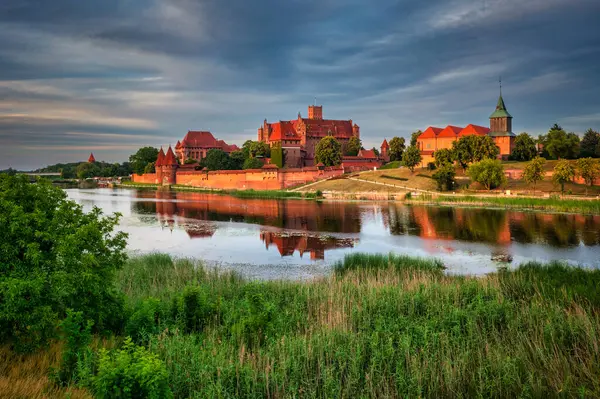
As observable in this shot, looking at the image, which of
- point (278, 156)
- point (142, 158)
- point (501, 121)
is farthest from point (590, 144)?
point (142, 158)

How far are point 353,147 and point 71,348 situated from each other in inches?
3140

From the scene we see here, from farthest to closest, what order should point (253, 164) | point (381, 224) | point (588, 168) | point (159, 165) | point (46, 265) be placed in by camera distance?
point (159, 165), point (253, 164), point (588, 168), point (381, 224), point (46, 265)

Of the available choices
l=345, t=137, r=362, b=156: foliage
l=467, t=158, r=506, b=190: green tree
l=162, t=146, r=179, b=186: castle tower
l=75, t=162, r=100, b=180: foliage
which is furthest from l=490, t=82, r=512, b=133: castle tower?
l=75, t=162, r=100, b=180: foliage

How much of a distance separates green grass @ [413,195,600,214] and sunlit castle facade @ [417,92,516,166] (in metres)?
30.3

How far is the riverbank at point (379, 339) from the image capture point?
527cm

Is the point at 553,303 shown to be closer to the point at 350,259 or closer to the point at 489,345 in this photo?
the point at 489,345

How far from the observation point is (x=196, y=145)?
313 feet

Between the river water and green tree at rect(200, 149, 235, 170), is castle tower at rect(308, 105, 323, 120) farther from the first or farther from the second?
the river water

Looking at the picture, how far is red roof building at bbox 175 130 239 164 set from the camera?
95062 mm

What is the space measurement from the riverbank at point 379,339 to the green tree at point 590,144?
185ft

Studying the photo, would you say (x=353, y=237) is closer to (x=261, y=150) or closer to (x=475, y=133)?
(x=475, y=133)

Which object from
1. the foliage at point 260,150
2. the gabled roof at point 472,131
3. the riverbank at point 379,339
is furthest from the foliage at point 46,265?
A: the foliage at point 260,150

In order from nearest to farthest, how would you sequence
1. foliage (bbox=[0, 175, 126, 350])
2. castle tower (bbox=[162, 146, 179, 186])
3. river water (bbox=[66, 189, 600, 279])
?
foliage (bbox=[0, 175, 126, 350])
river water (bbox=[66, 189, 600, 279])
castle tower (bbox=[162, 146, 179, 186])

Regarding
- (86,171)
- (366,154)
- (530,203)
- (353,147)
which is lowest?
(530,203)
